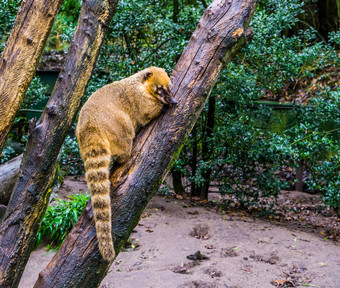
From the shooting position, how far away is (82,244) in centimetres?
247

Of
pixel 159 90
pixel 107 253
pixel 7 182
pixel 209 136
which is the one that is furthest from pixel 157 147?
pixel 209 136

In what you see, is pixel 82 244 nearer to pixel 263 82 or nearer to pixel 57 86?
pixel 57 86

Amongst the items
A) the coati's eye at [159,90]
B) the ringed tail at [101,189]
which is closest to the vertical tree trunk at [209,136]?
the coati's eye at [159,90]

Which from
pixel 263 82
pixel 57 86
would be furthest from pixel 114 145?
pixel 263 82

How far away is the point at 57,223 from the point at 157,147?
10.9ft

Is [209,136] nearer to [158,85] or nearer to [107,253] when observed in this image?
[158,85]

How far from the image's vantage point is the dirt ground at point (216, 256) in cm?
430

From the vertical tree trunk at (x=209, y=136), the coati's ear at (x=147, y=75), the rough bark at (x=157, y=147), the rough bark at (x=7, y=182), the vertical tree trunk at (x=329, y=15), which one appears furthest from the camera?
the vertical tree trunk at (x=329, y=15)

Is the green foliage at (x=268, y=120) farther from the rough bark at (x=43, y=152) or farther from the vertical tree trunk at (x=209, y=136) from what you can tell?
the rough bark at (x=43, y=152)

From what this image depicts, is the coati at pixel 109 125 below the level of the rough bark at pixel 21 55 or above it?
below

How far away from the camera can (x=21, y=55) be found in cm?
269

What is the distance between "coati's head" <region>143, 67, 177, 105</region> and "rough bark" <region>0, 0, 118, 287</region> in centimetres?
56

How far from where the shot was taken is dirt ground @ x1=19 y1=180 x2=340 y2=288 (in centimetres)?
430

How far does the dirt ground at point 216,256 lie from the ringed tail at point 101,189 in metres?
2.05
